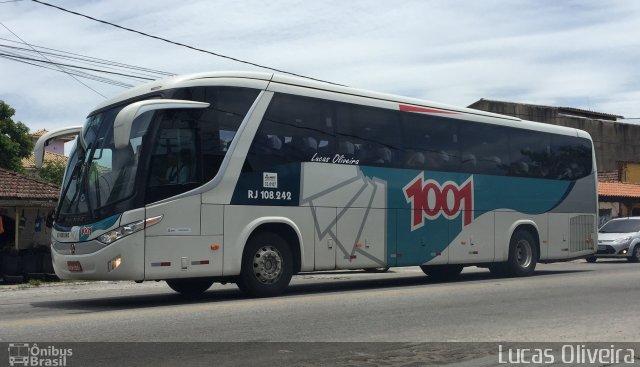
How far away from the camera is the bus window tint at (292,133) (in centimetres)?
1266

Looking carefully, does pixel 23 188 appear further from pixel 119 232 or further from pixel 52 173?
pixel 52 173

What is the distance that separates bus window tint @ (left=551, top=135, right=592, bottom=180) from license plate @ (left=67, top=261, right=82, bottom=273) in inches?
484

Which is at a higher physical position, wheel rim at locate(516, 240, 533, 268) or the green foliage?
the green foliage

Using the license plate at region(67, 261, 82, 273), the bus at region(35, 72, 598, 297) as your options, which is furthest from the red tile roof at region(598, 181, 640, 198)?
the license plate at region(67, 261, 82, 273)

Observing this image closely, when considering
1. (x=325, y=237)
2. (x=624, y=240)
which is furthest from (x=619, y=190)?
(x=325, y=237)

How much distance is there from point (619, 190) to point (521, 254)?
78.0 ft

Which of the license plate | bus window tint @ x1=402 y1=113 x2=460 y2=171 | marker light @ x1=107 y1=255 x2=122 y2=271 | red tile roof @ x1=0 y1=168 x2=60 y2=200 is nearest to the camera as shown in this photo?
marker light @ x1=107 y1=255 x2=122 y2=271

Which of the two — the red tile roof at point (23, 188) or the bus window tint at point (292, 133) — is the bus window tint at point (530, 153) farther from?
the red tile roof at point (23, 188)

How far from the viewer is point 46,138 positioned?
13227mm

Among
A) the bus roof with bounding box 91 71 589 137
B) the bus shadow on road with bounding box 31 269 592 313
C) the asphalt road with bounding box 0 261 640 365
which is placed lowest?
the bus shadow on road with bounding box 31 269 592 313

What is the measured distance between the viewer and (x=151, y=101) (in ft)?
37.2

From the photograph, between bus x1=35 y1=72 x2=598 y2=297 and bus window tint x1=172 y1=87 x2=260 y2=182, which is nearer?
bus x1=35 y1=72 x2=598 y2=297

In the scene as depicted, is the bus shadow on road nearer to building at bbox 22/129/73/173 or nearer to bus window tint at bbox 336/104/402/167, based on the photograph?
bus window tint at bbox 336/104/402/167

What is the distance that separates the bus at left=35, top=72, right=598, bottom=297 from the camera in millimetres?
11453
